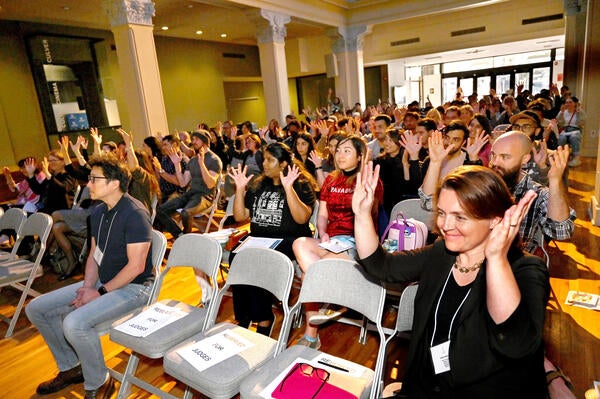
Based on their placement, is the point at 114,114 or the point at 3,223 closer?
the point at 3,223

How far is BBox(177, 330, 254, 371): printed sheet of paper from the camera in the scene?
Result: 1.81 metres

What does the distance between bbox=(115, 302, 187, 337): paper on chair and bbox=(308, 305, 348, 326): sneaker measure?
815 mm

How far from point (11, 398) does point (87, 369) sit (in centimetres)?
71

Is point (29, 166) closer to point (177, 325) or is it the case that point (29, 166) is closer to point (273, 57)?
point (177, 325)

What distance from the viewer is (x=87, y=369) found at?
229 centimetres

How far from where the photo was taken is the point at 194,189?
16.9ft

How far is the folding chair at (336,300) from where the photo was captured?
1.64m

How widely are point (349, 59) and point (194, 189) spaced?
32.5 ft

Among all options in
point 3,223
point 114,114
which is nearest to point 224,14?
point 114,114

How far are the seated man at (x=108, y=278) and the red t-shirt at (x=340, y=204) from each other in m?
1.38

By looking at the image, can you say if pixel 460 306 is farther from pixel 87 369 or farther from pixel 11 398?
pixel 11 398

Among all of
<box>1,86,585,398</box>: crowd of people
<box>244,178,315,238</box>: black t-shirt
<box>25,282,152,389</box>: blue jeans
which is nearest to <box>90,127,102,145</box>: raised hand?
<box>1,86,585,398</box>: crowd of people

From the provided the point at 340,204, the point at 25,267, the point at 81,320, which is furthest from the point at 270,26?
the point at 81,320

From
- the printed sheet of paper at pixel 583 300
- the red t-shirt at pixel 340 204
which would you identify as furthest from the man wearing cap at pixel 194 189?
the printed sheet of paper at pixel 583 300
